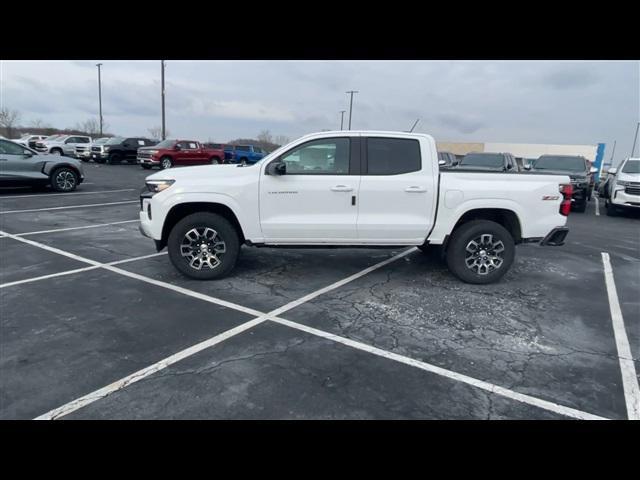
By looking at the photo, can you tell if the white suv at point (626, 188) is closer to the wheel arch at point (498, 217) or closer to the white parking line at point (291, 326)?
the wheel arch at point (498, 217)

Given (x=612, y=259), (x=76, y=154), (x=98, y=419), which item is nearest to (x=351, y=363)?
(x=98, y=419)

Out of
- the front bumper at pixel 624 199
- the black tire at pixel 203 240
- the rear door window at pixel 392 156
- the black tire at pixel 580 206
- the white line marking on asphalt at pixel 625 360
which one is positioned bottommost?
the white line marking on asphalt at pixel 625 360

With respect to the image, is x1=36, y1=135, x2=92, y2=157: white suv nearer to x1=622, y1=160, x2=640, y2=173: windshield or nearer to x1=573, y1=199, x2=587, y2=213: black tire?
x1=573, y1=199, x2=587, y2=213: black tire

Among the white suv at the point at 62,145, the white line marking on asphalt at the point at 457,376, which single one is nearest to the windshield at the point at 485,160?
the white line marking on asphalt at the point at 457,376

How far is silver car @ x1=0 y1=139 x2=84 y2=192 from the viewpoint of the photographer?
11836 mm

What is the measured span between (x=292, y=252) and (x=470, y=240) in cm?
291

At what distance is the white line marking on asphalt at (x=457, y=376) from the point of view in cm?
282

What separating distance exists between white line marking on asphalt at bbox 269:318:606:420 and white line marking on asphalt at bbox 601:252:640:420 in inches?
14.3

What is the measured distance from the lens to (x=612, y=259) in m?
7.13

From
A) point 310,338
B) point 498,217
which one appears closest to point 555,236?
point 498,217

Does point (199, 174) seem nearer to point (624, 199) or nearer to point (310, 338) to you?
point (310, 338)

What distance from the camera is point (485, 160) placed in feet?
47.0

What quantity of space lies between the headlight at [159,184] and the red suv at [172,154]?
19927 millimetres
